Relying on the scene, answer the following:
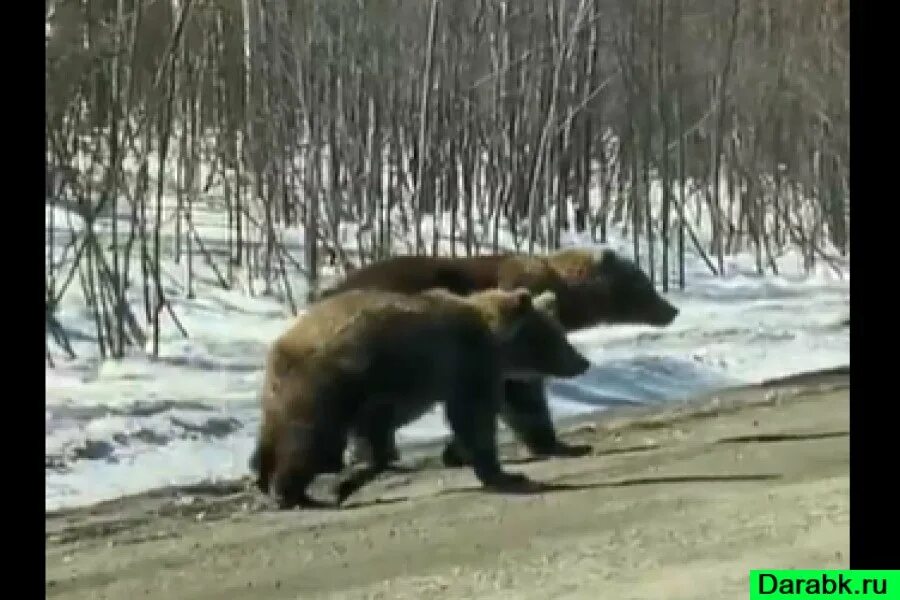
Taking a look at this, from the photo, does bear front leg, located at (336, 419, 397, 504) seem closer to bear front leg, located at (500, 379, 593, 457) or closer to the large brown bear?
the large brown bear

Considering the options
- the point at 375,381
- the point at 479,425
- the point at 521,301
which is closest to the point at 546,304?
the point at 521,301

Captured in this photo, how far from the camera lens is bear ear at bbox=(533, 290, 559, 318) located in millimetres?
3853

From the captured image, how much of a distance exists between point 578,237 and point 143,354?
1366 millimetres

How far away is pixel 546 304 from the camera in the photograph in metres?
3.94

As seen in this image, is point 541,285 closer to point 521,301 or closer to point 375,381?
point 521,301

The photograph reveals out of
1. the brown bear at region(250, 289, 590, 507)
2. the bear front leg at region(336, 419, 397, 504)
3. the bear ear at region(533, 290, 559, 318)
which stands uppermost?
the bear ear at region(533, 290, 559, 318)

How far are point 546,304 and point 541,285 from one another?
42 centimetres

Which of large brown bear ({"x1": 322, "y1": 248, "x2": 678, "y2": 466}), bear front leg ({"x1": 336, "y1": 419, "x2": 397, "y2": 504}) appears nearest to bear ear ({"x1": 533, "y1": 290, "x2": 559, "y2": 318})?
large brown bear ({"x1": 322, "y1": 248, "x2": 678, "y2": 466})

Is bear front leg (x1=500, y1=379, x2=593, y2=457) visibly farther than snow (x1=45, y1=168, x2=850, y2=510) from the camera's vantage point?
Yes

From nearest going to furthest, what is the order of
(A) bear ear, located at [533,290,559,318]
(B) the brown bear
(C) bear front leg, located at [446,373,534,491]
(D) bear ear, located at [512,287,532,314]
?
(B) the brown bear
(C) bear front leg, located at [446,373,534,491]
(D) bear ear, located at [512,287,532,314]
(A) bear ear, located at [533,290,559,318]

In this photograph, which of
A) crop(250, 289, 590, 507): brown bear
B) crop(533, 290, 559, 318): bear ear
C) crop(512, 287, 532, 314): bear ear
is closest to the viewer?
crop(250, 289, 590, 507): brown bear

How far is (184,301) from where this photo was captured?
385 centimetres
